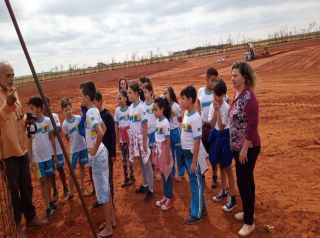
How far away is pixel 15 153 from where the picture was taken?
4.20 m

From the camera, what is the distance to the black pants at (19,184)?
423 centimetres

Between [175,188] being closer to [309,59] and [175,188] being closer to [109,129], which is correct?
[109,129]

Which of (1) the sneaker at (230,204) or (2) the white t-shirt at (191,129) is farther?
(1) the sneaker at (230,204)

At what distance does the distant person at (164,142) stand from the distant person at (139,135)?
40 centimetres

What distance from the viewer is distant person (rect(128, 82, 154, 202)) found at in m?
4.94

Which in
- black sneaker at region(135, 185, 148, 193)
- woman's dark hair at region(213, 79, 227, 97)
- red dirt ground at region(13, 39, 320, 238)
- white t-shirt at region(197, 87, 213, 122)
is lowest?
red dirt ground at region(13, 39, 320, 238)

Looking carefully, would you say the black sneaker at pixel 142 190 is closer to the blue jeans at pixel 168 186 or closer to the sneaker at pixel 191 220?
the blue jeans at pixel 168 186

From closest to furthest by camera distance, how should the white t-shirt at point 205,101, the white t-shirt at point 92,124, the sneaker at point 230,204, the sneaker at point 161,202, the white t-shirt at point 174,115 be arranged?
1. the white t-shirt at point 92,124
2. the sneaker at point 230,204
3. the sneaker at point 161,202
4. the white t-shirt at point 205,101
5. the white t-shirt at point 174,115

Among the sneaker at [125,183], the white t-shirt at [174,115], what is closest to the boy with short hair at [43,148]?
the sneaker at [125,183]

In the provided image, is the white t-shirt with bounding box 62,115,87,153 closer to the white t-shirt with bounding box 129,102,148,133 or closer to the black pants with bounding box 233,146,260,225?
the white t-shirt with bounding box 129,102,148,133

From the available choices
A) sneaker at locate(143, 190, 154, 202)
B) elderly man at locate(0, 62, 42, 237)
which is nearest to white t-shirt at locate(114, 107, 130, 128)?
sneaker at locate(143, 190, 154, 202)

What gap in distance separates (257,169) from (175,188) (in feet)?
5.84

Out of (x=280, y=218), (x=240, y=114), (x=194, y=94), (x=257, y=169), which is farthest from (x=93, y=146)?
(x=257, y=169)

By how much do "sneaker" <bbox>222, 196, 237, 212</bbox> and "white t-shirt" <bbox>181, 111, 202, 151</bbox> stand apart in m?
1.12
